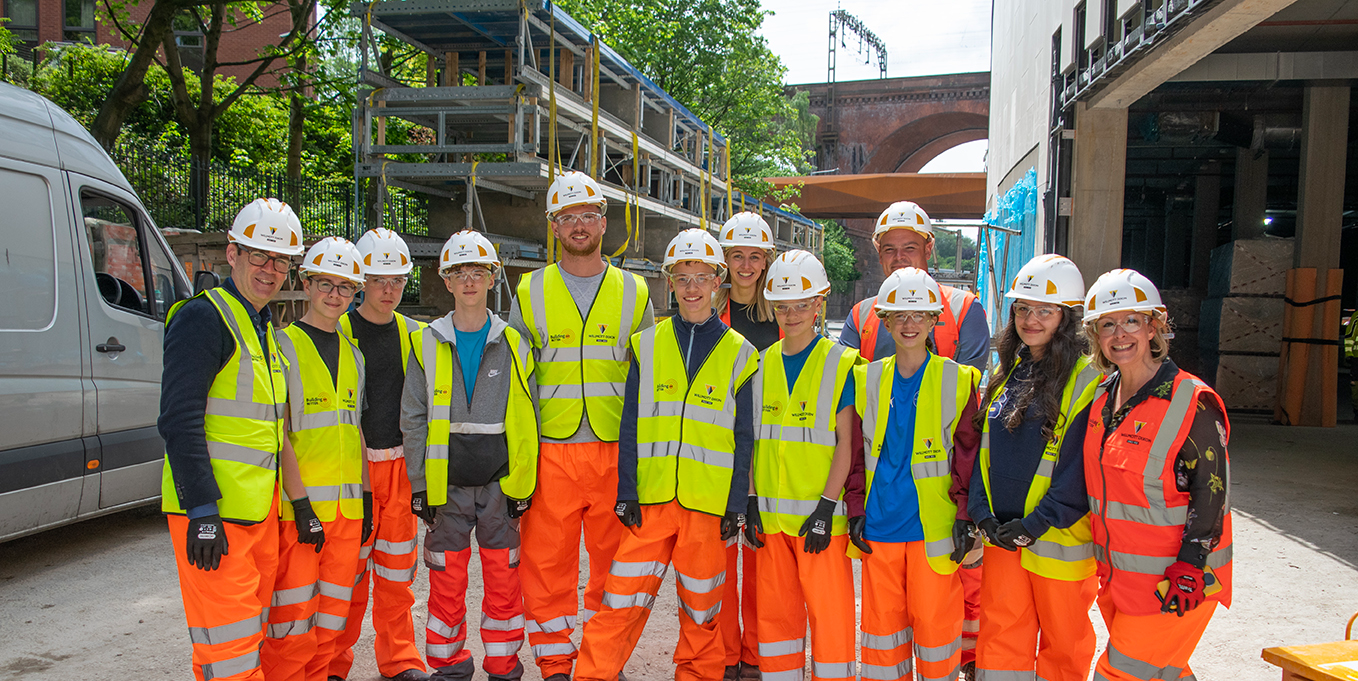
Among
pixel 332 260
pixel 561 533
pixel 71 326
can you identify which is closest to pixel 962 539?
pixel 561 533

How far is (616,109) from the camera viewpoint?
10273mm

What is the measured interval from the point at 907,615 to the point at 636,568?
1103mm

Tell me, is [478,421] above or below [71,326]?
below

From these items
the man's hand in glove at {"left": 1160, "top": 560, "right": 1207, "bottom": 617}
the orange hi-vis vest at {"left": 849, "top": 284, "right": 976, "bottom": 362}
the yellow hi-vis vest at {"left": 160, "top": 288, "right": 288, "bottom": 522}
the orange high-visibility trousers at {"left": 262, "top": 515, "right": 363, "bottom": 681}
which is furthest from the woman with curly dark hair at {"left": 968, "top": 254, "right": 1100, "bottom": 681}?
the yellow hi-vis vest at {"left": 160, "top": 288, "right": 288, "bottom": 522}

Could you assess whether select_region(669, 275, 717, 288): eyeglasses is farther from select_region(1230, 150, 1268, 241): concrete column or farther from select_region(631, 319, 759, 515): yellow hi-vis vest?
select_region(1230, 150, 1268, 241): concrete column

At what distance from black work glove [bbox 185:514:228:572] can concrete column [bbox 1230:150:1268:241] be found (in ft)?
49.1

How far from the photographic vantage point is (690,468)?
3422mm

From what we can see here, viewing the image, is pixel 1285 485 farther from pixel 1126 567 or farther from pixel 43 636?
pixel 43 636

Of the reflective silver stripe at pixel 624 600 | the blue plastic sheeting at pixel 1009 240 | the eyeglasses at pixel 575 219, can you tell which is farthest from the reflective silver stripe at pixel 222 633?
the blue plastic sheeting at pixel 1009 240

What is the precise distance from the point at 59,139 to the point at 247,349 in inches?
126

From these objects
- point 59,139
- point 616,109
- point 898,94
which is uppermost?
point 898,94

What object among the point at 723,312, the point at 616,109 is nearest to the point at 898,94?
the point at 616,109

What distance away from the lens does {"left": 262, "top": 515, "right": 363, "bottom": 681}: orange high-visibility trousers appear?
322 cm

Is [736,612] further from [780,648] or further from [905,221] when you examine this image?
[905,221]
